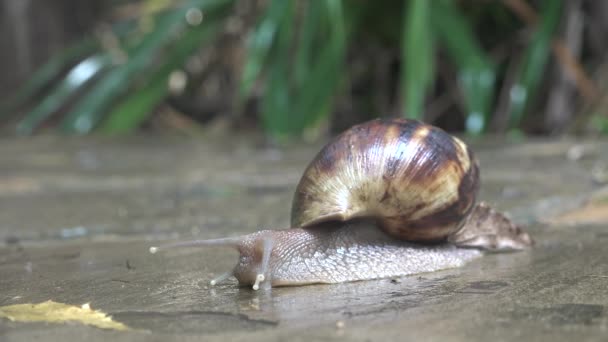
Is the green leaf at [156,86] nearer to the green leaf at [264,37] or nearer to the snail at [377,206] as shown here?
the green leaf at [264,37]

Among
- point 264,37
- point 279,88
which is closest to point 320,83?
point 279,88

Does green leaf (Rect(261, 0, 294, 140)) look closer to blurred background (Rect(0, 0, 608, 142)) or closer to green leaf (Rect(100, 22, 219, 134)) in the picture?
blurred background (Rect(0, 0, 608, 142))

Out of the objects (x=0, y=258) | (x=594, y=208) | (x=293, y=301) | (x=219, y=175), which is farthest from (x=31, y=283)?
(x=219, y=175)

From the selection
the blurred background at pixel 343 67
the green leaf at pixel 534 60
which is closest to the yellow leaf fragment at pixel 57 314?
the blurred background at pixel 343 67

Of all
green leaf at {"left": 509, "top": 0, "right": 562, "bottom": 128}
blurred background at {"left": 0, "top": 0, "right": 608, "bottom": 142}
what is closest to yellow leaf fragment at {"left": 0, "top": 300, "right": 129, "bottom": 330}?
blurred background at {"left": 0, "top": 0, "right": 608, "bottom": 142}

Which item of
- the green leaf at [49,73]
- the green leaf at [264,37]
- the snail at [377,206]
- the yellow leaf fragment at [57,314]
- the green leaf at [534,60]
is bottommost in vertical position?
the yellow leaf fragment at [57,314]
